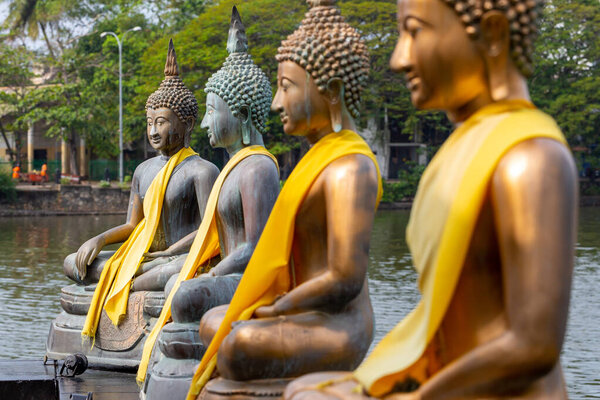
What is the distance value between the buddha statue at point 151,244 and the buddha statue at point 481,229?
4.22 m

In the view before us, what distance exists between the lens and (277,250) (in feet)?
12.3

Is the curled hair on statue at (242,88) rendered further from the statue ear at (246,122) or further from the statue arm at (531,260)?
the statue arm at (531,260)

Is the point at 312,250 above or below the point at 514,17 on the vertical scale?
below

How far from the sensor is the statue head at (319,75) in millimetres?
3893

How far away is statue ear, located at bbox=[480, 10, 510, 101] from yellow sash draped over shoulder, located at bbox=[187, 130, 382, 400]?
1195 millimetres

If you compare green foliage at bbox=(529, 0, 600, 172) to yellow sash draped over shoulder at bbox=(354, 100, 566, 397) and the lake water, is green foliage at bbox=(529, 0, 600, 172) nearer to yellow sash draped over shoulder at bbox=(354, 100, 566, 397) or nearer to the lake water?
the lake water

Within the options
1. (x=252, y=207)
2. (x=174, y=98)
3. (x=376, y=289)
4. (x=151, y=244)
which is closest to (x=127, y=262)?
(x=151, y=244)

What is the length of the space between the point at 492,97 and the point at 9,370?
5.03 m

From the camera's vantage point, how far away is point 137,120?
4009cm

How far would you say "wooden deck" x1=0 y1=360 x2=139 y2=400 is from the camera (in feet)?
20.6

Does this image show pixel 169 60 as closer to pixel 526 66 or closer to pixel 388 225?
pixel 526 66

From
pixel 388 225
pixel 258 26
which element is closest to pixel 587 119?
pixel 258 26

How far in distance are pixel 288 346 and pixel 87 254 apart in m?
3.91

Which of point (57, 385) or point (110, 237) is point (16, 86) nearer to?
point (110, 237)
